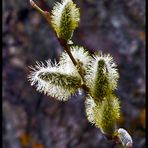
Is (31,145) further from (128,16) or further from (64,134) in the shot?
(128,16)

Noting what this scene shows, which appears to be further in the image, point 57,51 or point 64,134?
point 57,51

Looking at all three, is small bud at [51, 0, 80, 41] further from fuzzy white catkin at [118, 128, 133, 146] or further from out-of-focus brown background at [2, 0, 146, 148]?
out-of-focus brown background at [2, 0, 146, 148]

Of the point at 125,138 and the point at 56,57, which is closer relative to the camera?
the point at 125,138

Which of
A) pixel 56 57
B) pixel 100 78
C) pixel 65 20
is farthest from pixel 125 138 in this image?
pixel 56 57

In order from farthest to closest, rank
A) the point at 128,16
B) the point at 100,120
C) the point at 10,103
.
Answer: the point at 128,16, the point at 10,103, the point at 100,120

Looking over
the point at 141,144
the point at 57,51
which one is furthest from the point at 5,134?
the point at 141,144

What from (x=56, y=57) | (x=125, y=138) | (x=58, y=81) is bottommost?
(x=125, y=138)

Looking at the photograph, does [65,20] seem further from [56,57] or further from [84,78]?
[56,57]

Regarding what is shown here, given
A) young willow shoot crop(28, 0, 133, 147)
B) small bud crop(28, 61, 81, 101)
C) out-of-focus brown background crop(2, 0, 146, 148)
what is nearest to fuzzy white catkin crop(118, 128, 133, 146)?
young willow shoot crop(28, 0, 133, 147)
